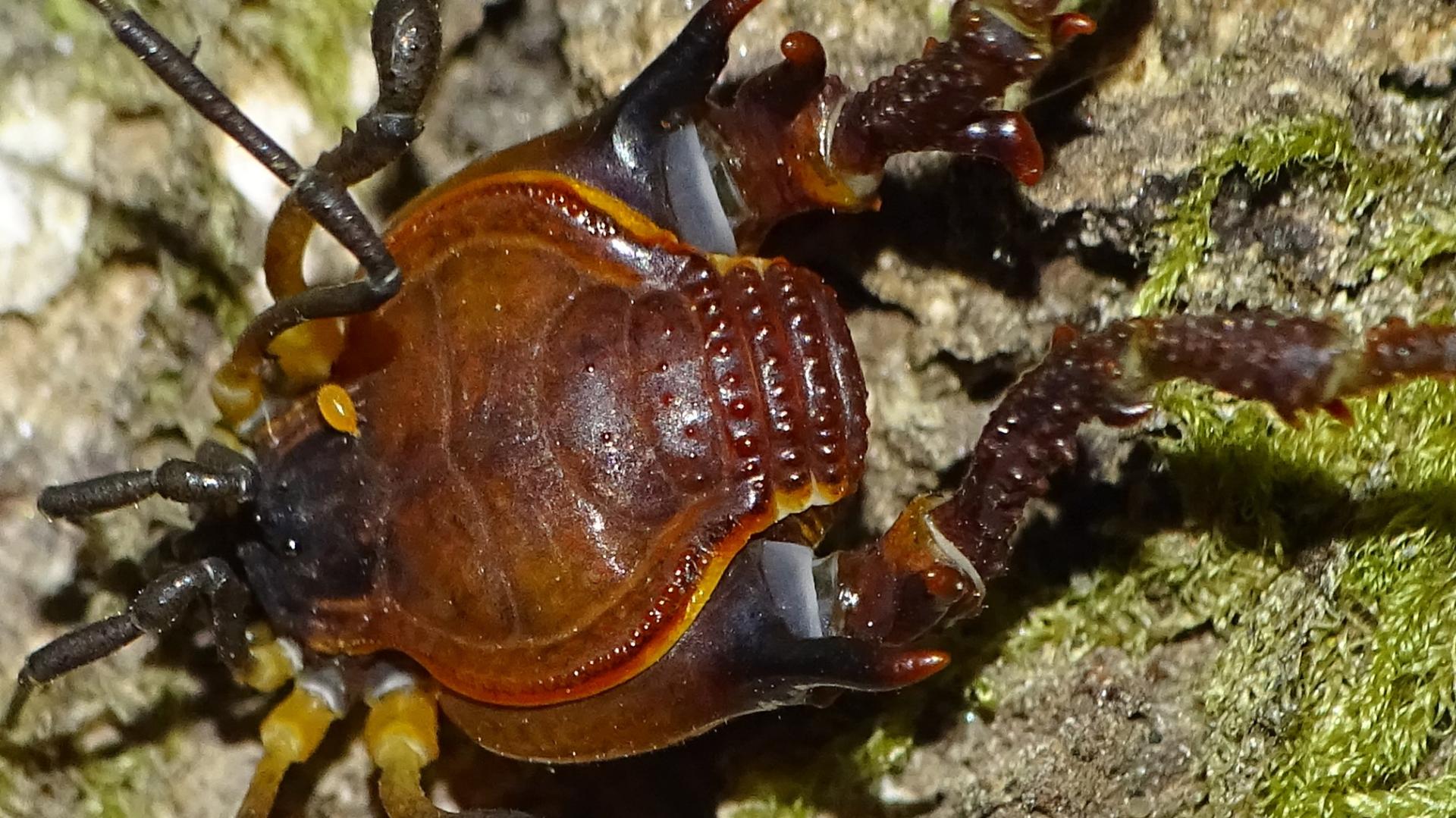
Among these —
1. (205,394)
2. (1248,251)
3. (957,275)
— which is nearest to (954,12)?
(957,275)

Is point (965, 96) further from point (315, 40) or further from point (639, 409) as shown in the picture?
point (315, 40)

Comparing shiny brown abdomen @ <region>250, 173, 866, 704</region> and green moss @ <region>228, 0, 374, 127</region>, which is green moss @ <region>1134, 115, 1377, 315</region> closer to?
shiny brown abdomen @ <region>250, 173, 866, 704</region>

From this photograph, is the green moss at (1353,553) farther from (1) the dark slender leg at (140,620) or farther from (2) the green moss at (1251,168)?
(1) the dark slender leg at (140,620)

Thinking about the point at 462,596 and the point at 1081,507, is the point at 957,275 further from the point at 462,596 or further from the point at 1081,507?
the point at 462,596

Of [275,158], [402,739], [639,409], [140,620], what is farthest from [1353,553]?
[140,620]

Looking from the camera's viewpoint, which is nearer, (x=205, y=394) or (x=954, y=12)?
(x=954, y=12)
